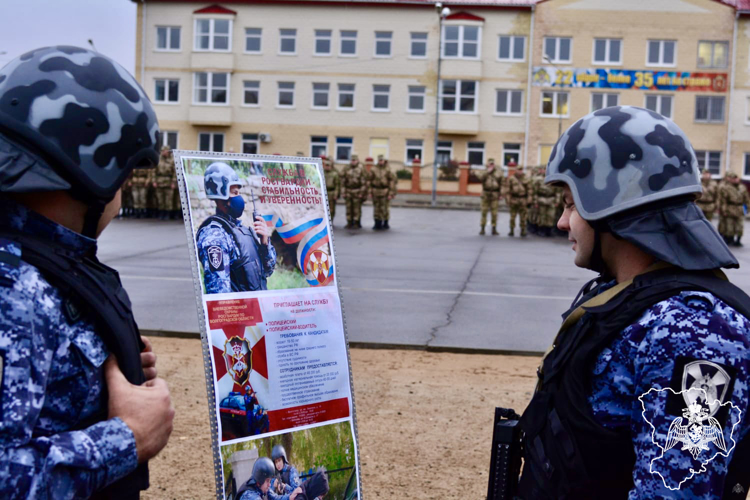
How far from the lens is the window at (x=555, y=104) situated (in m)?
44.8

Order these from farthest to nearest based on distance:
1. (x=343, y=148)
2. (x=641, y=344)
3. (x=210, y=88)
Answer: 1. (x=210, y=88)
2. (x=343, y=148)
3. (x=641, y=344)

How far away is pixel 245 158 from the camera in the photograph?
10.9 feet

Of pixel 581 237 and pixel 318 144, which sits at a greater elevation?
pixel 318 144

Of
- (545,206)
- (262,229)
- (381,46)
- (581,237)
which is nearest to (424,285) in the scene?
(262,229)

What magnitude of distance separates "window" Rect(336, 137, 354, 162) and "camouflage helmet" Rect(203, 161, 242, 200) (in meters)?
44.1

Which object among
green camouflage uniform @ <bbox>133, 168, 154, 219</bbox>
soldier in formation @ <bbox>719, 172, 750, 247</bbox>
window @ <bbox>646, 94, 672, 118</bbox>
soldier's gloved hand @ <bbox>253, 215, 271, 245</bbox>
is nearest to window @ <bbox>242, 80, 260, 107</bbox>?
green camouflage uniform @ <bbox>133, 168, 154, 219</bbox>

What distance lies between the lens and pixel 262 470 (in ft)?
10.3

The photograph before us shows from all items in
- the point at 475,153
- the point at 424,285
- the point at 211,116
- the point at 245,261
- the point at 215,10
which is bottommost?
the point at 424,285

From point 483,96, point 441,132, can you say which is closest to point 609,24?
point 483,96

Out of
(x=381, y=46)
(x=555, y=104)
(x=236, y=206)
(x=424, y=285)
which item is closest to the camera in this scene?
(x=236, y=206)

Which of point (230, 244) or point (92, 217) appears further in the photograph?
point (230, 244)

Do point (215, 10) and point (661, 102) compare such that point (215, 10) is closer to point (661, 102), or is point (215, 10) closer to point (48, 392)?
point (661, 102)

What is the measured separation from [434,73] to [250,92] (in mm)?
10431

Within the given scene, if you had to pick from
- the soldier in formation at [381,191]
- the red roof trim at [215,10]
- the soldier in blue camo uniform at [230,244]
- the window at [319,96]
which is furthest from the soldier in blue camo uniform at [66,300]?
the red roof trim at [215,10]
